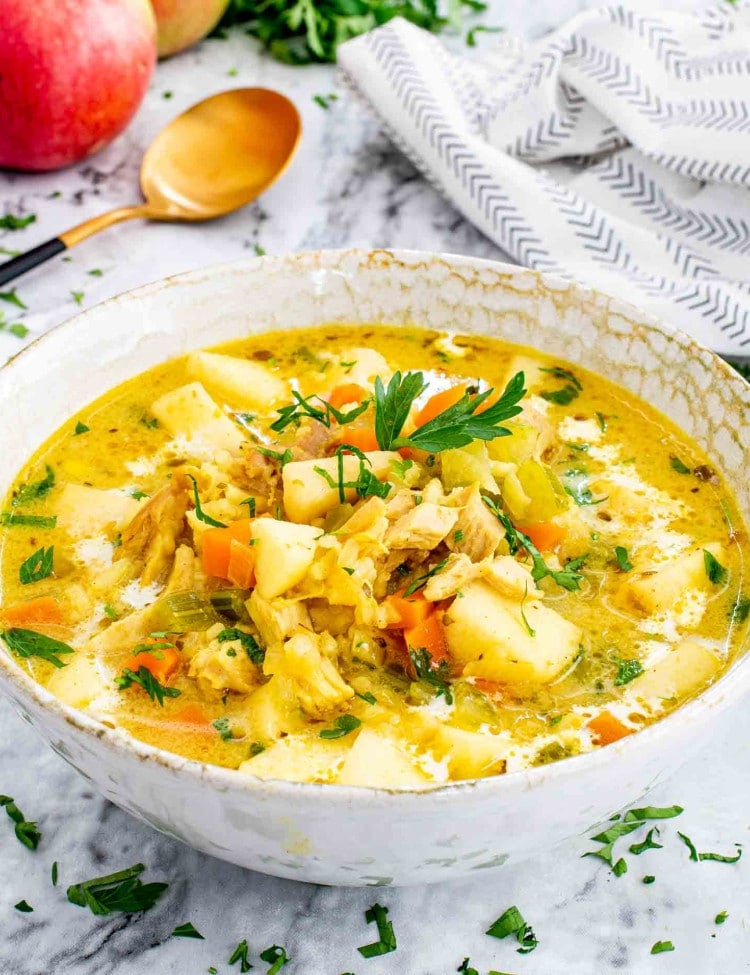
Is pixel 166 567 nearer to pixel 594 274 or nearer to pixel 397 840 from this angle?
pixel 397 840

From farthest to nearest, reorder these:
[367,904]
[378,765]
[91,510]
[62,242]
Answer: [62,242], [91,510], [367,904], [378,765]

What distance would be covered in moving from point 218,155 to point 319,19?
117cm

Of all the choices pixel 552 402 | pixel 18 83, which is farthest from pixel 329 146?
pixel 552 402

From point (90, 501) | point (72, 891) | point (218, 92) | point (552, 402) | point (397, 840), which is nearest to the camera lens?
point (397, 840)

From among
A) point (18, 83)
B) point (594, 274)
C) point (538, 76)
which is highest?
point (18, 83)

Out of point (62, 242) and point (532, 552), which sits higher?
point (532, 552)

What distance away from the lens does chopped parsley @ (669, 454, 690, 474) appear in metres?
3.25

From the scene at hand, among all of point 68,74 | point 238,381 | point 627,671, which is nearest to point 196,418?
point 238,381

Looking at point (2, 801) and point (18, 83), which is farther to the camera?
point (18, 83)

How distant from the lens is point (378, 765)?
235 centimetres

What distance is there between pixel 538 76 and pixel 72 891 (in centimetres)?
371

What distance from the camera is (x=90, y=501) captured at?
3113 millimetres

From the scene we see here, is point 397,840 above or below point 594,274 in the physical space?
above

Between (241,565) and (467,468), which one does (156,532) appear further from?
(467,468)
